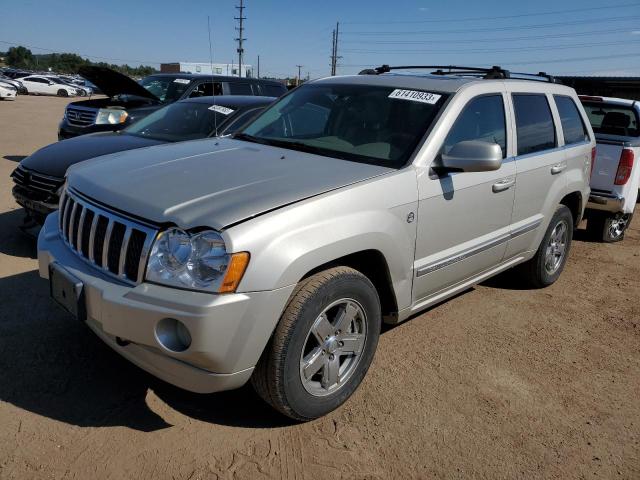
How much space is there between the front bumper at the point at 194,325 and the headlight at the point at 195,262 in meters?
0.04

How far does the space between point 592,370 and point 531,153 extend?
1684mm

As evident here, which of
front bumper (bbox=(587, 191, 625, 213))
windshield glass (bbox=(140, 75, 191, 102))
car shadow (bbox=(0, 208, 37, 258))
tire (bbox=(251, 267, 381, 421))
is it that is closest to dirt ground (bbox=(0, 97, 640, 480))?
tire (bbox=(251, 267, 381, 421))

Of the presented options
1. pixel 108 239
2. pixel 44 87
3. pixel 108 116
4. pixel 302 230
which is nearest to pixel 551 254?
pixel 302 230

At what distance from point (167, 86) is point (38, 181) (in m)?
7.18

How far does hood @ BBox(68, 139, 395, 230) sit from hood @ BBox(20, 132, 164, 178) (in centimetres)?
190

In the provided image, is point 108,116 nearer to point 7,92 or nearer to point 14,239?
point 14,239

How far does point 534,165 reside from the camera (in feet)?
13.7

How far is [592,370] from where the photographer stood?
361 cm

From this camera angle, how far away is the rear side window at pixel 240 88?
10.7 metres

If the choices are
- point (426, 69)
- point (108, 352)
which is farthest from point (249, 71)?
point (108, 352)

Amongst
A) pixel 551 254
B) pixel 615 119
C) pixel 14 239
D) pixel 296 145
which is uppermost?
pixel 615 119

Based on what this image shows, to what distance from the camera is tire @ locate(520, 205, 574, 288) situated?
15.6ft

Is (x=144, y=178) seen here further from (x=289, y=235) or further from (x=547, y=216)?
(x=547, y=216)

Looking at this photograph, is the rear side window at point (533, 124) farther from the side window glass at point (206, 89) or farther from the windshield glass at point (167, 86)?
the windshield glass at point (167, 86)
